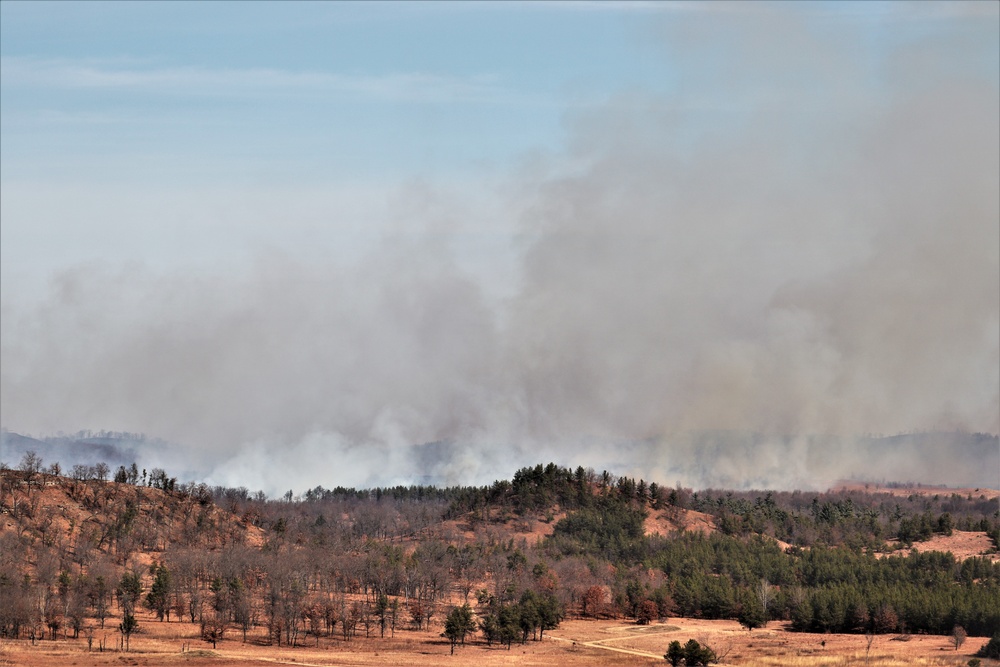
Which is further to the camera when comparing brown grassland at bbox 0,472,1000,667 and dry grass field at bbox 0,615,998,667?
brown grassland at bbox 0,472,1000,667

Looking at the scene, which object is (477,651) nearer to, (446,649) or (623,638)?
(446,649)

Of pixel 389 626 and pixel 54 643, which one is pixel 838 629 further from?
pixel 54 643

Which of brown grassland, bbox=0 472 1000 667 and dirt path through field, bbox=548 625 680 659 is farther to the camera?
dirt path through field, bbox=548 625 680 659

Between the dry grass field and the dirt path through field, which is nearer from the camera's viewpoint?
the dry grass field

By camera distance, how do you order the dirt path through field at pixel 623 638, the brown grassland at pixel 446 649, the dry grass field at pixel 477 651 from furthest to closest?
the dirt path through field at pixel 623 638 < the brown grassland at pixel 446 649 < the dry grass field at pixel 477 651

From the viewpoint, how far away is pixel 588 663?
507ft

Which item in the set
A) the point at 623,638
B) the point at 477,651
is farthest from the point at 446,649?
the point at 623,638

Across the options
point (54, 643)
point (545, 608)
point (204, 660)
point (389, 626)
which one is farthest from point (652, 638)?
point (54, 643)

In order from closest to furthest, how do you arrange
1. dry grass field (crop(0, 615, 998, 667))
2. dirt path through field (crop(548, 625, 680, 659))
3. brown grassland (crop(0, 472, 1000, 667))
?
dry grass field (crop(0, 615, 998, 667)), brown grassland (crop(0, 472, 1000, 667)), dirt path through field (crop(548, 625, 680, 659))

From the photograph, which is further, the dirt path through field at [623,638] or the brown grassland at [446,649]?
the dirt path through field at [623,638]

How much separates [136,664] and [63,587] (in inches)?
1784

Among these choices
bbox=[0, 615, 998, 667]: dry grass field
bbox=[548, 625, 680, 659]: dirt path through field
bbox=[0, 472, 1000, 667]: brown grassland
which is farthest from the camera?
bbox=[548, 625, 680, 659]: dirt path through field

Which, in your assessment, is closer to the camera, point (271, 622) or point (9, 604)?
point (9, 604)

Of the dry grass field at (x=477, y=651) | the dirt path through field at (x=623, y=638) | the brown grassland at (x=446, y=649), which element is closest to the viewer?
the dry grass field at (x=477, y=651)
